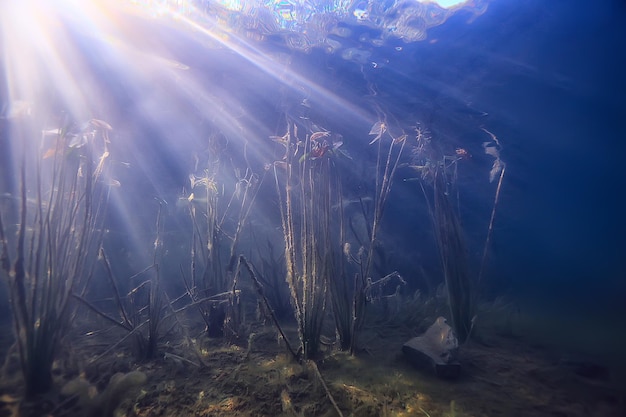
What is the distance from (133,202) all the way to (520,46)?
11686mm

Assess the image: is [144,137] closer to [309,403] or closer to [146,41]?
[146,41]

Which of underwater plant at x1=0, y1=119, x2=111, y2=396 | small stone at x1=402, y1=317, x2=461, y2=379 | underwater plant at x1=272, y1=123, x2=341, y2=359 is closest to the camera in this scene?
underwater plant at x1=0, y1=119, x2=111, y2=396

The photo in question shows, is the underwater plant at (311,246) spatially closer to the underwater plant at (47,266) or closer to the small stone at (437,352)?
the small stone at (437,352)

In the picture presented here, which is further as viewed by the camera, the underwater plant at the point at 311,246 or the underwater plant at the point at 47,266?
the underwater plant at the point at 311,246

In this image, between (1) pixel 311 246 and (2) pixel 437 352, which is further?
(1) pixel 311 246

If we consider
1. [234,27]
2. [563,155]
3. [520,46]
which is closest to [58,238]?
[234,27]

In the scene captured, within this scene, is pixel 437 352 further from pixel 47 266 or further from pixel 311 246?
pixel 47 266

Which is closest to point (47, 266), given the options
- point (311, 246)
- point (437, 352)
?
point (311, 246)

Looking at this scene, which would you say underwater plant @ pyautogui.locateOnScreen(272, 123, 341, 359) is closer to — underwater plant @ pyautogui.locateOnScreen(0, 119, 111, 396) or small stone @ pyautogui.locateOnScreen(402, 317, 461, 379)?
small stone @ pyautogui.locateOnScreen(402, 317, 461, 379)

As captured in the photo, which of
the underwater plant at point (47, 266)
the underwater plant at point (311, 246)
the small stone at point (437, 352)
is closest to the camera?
the underwater plant at point (47, 266)

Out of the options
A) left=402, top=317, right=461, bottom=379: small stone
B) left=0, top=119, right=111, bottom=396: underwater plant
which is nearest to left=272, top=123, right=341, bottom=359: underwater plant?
left=402, top=317, right=461, bottom=379: small stone

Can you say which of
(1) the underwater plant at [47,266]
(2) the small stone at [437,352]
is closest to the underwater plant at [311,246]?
(2) the small stone at [437,352]

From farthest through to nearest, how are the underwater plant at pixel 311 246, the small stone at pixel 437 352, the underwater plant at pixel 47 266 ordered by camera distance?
the underwater plant at pixel 311 246
the small stone at pixel 437 352
the underwater plant at pixel 47 266

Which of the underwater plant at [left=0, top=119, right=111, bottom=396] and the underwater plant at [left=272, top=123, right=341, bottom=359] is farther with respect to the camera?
the underwater plant at [left=272, top=123, right=341, bottom=359]
